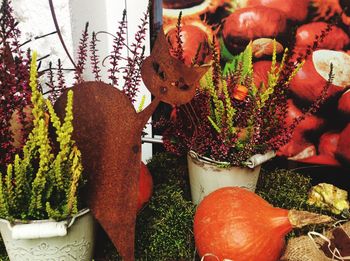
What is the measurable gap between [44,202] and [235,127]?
Answer: 51cm

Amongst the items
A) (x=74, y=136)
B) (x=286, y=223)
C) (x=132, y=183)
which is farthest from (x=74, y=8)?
(x=286, y=223)

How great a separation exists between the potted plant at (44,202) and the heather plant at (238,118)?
0.37 meters

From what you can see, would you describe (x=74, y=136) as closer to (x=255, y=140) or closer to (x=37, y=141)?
(x=37, y=141)

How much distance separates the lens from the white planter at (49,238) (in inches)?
26.4

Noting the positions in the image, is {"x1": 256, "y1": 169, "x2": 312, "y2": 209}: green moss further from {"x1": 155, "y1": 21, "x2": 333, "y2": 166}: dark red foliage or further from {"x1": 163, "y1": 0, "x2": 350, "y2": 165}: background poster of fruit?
{"x1": 155, "y1": 21, "x2": 333, "y2": 166}: dark red foliage

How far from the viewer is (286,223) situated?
0.78 meters

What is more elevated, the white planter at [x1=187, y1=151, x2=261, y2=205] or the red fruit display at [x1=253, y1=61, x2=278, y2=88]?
the red fruit display at [x1=253, y1=61, x2=278, y2=88]

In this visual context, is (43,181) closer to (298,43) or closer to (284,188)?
(284,188)

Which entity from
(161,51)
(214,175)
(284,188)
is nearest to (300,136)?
(284,188)

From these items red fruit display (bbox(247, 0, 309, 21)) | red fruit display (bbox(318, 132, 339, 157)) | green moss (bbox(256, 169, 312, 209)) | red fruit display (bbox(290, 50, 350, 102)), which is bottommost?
green moss (bbox(256, 169, 312, 209))

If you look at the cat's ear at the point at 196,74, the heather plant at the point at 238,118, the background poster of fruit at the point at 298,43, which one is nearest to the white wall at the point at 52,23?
the background poster of fruit at the point at 298,43

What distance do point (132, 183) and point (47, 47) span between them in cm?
60

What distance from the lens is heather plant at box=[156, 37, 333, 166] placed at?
95 cm

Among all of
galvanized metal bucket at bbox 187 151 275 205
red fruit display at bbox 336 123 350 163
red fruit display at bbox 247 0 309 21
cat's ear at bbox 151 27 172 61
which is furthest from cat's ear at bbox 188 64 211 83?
red fruit display at bbox 336 123 350 163
